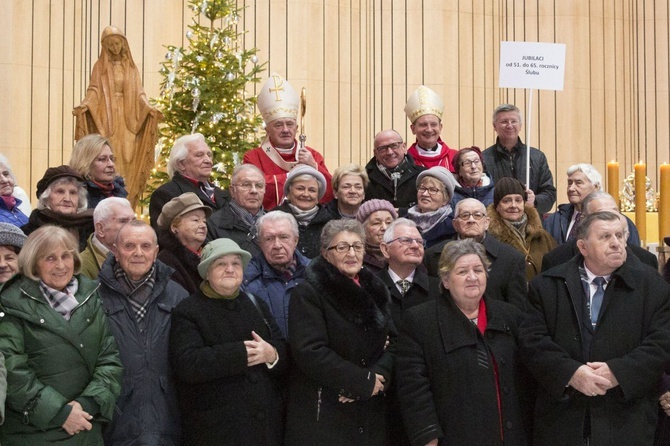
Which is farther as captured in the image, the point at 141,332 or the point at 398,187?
the point at 398,187

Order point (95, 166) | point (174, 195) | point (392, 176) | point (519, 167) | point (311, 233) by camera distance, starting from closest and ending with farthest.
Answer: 1. point (311, 233)
2. point (95, 166)
3. point (174, 195)
4. point (392, 176)
5. point (519, 167)

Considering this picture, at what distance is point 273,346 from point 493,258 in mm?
1415

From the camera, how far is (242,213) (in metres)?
6.81

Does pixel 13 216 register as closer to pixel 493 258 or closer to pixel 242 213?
pixel 242 213

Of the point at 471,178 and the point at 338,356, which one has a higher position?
the point at 471,178

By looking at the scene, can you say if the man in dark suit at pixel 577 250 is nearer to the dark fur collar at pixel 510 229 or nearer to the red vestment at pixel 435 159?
the dark fur collar at pixel 510 229

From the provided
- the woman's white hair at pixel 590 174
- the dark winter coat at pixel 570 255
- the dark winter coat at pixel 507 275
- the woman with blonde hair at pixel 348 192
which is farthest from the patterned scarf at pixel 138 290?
the woman's white hair at pixel 590 174

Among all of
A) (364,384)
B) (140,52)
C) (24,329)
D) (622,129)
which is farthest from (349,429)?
(622,129)

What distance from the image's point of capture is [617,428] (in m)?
5.50

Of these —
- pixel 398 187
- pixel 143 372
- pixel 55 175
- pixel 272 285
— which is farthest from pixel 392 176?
pixel 143 372

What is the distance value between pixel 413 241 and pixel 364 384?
3.14 ft

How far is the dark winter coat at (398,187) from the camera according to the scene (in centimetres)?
770

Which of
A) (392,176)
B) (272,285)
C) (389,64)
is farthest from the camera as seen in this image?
(389,64)

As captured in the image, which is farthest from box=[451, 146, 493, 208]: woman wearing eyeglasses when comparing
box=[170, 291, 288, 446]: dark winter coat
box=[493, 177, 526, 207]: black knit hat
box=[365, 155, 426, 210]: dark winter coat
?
box=[170, 291, 288, 446]: dark winter coat
